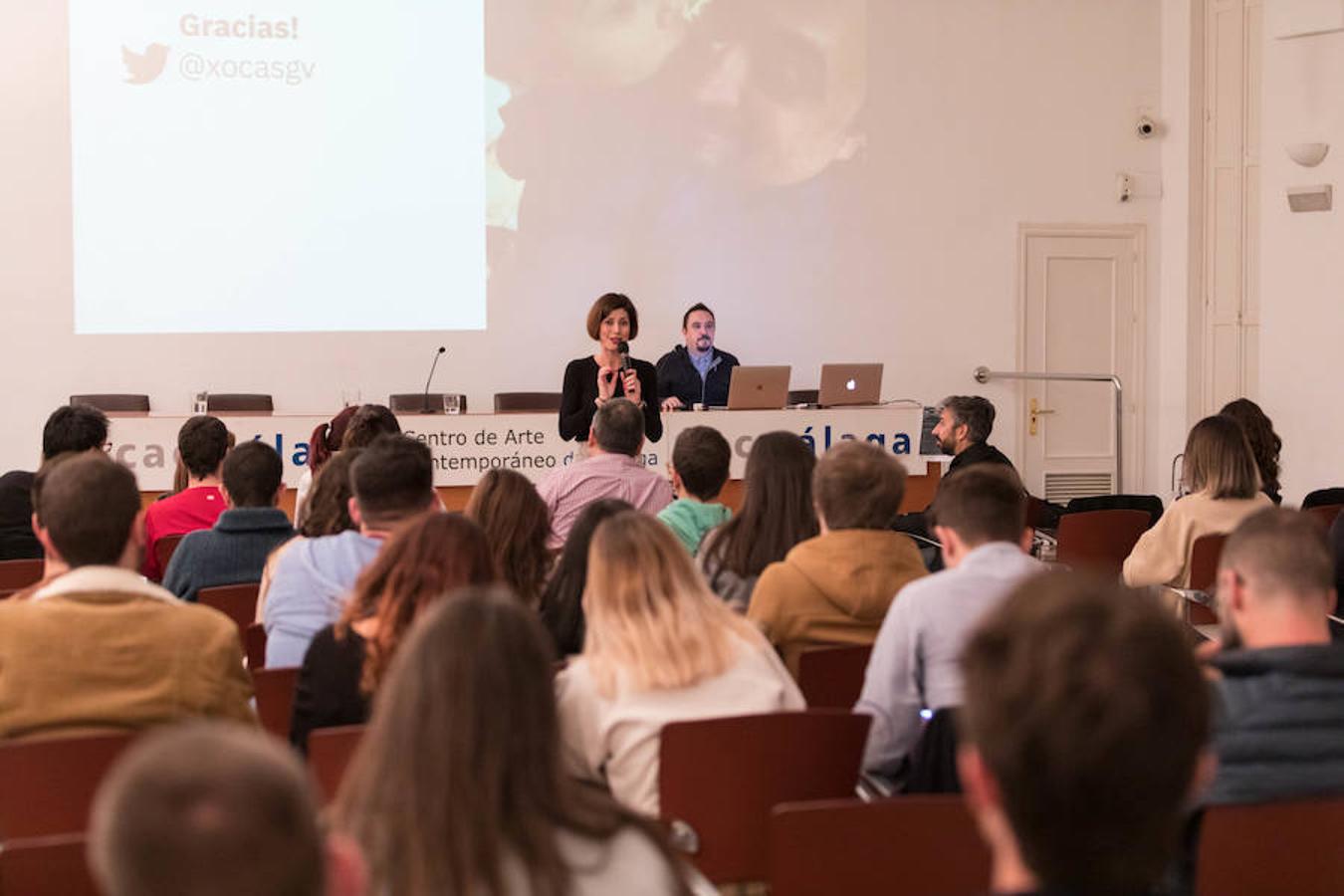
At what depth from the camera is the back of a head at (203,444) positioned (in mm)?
5348

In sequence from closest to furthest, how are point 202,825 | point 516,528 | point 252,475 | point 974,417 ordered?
point 202,825
point 516,528
point 252,475
point 974,417

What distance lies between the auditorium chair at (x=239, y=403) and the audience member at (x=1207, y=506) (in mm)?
5728

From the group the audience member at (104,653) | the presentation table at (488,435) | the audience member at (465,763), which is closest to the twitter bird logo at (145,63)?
the presentation table at (488,435)

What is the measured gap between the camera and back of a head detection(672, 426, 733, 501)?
4.94m

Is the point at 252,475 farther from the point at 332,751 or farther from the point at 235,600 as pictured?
the point at 332,751

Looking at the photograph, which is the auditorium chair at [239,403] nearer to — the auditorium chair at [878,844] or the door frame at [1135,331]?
the door frame at [1135,331]

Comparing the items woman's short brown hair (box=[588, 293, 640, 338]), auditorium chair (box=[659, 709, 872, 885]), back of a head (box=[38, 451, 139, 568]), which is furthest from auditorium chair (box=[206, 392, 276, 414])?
auditorium chair (box=[659, 709, 872, 885])

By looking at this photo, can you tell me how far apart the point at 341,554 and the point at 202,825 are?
8.75ft

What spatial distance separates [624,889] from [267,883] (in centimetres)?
72

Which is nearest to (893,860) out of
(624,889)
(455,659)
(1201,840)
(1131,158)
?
(1201,840)

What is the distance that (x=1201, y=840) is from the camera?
220 centimetres

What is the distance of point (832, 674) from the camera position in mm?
3443

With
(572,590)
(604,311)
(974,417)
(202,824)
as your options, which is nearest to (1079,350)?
(974,417)

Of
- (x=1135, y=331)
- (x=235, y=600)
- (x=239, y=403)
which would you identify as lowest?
(x=235, y=600)
